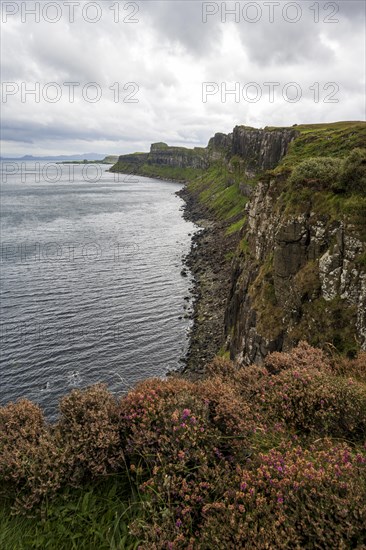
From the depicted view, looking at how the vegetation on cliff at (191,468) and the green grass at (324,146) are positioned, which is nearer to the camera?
the vegetation on cliff at (191,468)

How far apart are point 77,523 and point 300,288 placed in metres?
23.2

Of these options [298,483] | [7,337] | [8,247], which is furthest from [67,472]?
[8,247]

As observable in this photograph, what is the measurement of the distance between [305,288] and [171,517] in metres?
22.7

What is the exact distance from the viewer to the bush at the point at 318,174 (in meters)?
28.9

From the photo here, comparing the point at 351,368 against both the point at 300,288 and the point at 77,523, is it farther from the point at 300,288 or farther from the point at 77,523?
the point at 300,288

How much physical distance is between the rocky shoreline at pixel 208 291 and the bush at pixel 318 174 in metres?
22.4

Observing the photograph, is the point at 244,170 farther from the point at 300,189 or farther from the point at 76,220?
the point at 300,189

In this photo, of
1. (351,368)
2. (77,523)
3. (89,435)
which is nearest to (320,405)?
(351,368)

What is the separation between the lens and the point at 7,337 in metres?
47.7

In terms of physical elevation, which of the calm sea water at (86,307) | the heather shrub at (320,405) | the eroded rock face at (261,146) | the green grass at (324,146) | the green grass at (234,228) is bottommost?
the calm sea water at (86,307)

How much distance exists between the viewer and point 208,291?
65.1 m

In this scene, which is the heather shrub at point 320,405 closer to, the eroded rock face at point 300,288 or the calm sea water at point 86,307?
the calm sea water at point 86,307

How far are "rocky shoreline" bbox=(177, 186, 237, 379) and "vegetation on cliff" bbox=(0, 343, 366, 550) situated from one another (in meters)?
33.0

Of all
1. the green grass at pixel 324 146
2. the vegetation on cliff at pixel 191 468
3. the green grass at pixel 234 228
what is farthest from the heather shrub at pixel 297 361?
the green grass at pixel 234 228
